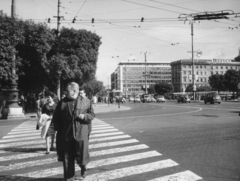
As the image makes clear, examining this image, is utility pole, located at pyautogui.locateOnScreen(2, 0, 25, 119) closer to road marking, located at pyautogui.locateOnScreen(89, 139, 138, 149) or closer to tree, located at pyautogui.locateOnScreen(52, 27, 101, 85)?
tree, located at pyautogui.locateOnScreen(52, 27, 101, 85)

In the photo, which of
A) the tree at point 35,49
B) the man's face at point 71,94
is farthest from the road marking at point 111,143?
the tree at point 35,49

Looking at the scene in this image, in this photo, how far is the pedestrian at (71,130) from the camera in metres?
4.29

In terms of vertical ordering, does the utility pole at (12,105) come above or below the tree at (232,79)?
below

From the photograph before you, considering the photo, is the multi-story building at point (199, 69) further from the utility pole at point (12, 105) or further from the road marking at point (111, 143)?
the road marking at point (111, 143)

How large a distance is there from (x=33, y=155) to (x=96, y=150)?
172 cm

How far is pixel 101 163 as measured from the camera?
19.7ft

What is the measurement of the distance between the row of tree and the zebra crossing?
1333 cm

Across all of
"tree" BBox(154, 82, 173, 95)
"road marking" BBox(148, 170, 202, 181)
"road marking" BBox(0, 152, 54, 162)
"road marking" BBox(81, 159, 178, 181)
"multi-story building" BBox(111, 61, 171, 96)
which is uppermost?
"multi-story building" BBox(111, 61, 171, 96)

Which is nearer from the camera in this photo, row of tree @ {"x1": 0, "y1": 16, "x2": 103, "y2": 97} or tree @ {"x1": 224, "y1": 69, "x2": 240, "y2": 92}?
row of tree @ {"x1": 0, "y1": 16, "x2": 103, "y2": 97}

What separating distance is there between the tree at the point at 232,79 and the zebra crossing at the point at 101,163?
217ft

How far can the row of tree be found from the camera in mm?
19672

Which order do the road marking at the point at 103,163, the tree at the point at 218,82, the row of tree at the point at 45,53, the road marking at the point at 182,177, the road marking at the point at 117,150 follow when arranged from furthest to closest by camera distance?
the tree at the point at 218,82 → the row of tree at the point at 45,53 → the road marking at the point at 117,150 → the road marking at the point at 103,163 → the road marking at the point at 182,177

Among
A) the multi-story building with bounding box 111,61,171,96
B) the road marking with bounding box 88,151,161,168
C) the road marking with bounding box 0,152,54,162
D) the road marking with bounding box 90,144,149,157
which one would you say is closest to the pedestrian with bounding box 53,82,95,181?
the road marking with bounding box 88,151,161,168

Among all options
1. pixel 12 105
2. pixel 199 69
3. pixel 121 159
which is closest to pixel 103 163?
pixel 121 159
